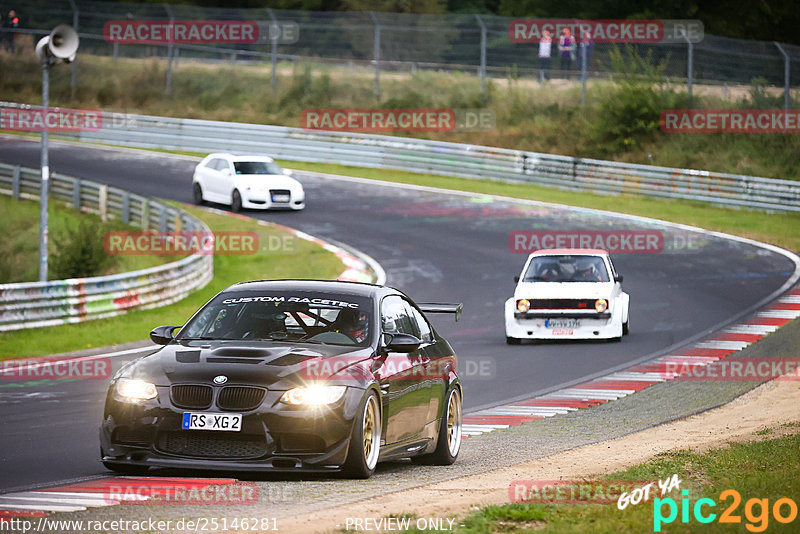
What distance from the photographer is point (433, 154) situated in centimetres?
4325

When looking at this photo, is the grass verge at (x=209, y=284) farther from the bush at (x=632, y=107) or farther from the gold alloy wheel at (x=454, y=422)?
the bush at (x=632, y=107)

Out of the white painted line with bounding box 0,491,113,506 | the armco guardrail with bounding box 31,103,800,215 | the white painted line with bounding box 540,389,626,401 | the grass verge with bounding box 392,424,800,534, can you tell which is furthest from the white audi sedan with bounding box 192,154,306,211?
the white painted line with bounding box 0,491,113,506

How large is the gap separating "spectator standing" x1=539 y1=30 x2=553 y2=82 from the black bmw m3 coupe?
1434 inches

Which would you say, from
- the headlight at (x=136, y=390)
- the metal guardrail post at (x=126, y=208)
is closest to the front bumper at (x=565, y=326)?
the headlight at (x=136, y=390)

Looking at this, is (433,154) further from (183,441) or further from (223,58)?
(183,441)

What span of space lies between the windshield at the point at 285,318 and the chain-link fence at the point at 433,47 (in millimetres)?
31520

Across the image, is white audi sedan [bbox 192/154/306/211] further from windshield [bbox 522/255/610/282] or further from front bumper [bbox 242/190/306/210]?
windshield [bbox 522/255/610/282]

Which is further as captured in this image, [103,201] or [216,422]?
[103,201]

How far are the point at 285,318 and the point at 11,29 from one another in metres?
47.6

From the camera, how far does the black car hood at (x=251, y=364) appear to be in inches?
328

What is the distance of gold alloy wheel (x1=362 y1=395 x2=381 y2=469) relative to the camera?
866 centimetres

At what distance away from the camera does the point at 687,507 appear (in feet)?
23.7

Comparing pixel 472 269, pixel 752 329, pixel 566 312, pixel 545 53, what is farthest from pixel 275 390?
pixel 545 53

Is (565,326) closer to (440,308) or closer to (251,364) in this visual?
(440,308)
